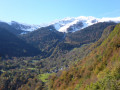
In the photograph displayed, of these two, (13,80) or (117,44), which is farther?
(13,80)

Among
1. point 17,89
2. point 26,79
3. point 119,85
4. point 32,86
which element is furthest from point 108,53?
point 26,79

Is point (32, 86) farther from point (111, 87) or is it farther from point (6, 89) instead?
point (111, 87)

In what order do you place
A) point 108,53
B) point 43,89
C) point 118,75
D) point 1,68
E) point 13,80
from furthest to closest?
point 1,68
point 13,80
point 43,89
point 108,53
point 118,75

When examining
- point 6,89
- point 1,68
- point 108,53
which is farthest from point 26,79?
point 108,53

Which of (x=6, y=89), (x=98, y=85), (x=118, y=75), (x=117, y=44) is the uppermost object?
(x=117, y=44)

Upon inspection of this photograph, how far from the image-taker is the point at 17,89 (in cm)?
10831

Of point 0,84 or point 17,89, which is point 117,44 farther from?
point 0,84

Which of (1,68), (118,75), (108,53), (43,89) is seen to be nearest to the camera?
Answer: (118,75)

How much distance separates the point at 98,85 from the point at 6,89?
116 meters

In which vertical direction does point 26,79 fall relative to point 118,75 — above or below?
below

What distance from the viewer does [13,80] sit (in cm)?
12038

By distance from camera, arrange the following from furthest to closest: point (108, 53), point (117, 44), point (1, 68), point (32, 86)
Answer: point (1, 68) → point (32, 86) → point (108, 53) → point (117, 44)

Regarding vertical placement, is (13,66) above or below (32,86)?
above

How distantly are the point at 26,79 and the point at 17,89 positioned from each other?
64.6 feet
